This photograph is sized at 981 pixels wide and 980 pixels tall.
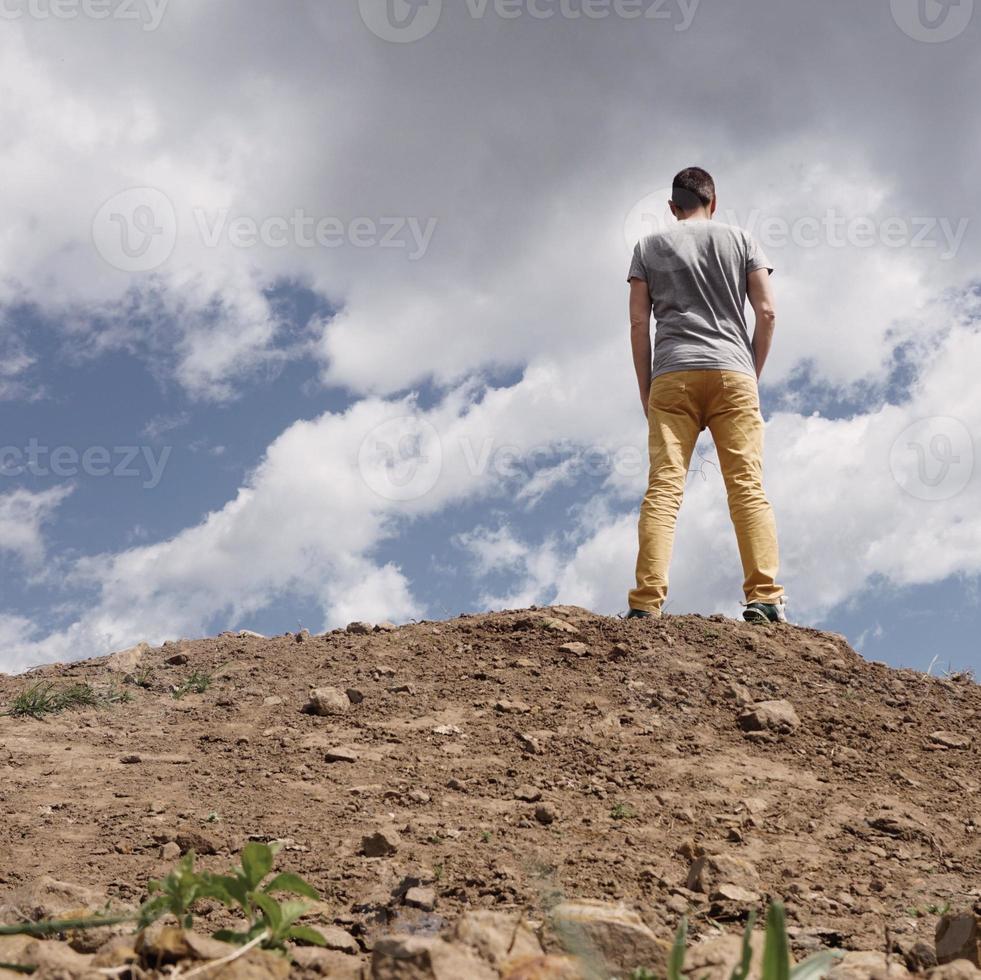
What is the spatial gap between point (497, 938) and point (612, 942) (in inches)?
9.0

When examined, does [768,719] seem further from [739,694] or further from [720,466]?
[720,466]

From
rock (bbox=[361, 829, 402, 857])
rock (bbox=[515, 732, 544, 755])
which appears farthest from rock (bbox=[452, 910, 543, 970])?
rock (bbox=[515, 732, 544, 755])

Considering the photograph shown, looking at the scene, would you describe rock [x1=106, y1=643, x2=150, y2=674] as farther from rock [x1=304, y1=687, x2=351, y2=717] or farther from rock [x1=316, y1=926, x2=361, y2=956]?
rock [x1=316, y1=926, x2=361, y2=956]

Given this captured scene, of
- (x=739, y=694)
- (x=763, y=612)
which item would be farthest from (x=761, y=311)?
(x=739, y=694)

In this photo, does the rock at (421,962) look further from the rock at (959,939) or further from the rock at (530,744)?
the rock at (530,744)

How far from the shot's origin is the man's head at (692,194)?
6.09 m

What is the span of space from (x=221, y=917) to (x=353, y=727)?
198cm

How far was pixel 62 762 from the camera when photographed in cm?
420

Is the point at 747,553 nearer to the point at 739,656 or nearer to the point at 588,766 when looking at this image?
the point at 739,656

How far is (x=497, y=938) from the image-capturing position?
1879 mm

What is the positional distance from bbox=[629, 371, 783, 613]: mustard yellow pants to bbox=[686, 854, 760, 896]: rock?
2.75 metres

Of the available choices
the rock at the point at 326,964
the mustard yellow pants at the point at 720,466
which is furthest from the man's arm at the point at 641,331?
the rock at the point at 326,964

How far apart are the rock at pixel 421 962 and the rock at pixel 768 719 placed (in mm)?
2866

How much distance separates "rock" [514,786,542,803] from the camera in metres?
3.52
